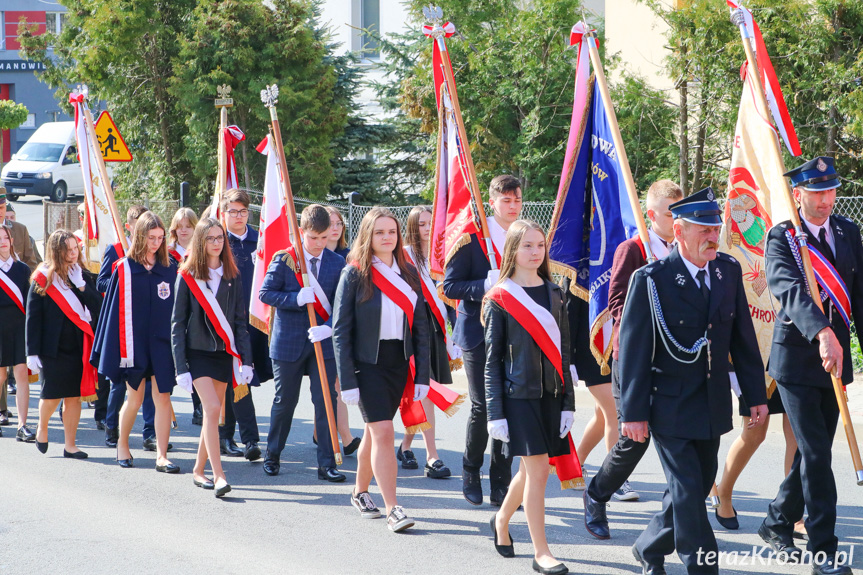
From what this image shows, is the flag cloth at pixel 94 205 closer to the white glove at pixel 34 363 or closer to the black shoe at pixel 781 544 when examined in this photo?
the white glove at pixel 34 363

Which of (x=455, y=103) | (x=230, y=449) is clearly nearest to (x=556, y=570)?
(x=455, y=103)

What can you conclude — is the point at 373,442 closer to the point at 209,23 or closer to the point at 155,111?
the point at 209,23

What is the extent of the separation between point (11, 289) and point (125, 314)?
1.91 m

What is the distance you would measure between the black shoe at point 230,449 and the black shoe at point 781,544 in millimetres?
4281

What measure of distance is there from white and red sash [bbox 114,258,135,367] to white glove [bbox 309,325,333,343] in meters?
1.52

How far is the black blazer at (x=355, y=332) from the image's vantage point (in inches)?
235

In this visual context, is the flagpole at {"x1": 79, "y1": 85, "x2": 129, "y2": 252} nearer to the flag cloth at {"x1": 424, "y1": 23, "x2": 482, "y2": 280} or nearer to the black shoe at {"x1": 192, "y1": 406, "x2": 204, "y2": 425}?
the black shoe at {"x1": 192, "y1": 406, "x2": 204, "y2": 425}

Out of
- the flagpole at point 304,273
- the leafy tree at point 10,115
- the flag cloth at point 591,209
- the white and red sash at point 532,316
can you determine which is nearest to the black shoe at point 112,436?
the flagpole at point 304,273

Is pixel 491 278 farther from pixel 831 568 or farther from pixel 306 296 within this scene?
pixel 831 568

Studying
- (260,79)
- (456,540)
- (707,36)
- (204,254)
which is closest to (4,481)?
(204,254)

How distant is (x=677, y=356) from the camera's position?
15.1 ft

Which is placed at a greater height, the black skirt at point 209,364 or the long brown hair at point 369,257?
the long brown hair at point 369,257

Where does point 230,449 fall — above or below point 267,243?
below

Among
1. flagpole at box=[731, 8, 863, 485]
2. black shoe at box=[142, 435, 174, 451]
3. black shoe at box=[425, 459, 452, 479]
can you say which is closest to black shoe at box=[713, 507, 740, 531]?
flagpole at box=[731, 8, 863, 485]
